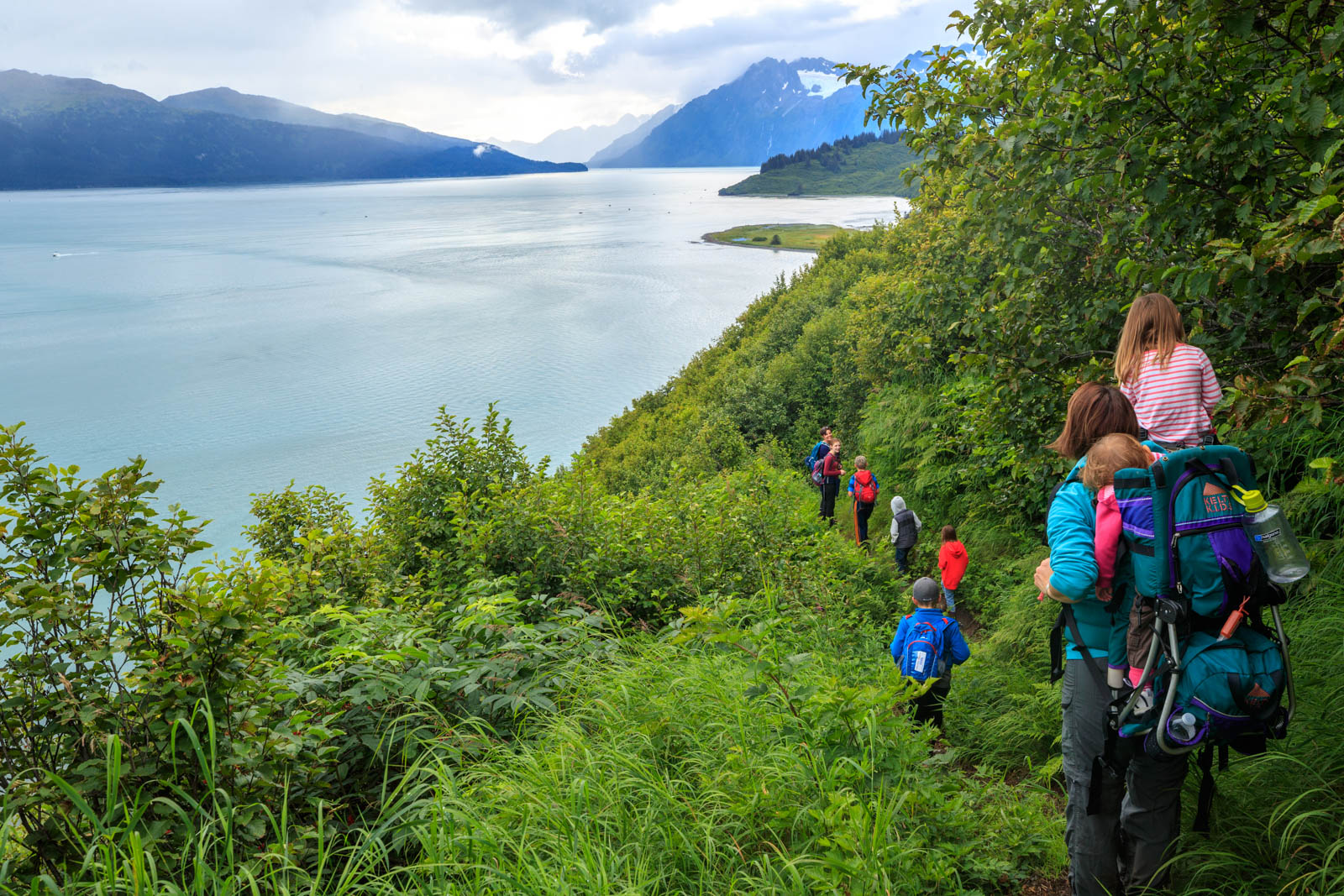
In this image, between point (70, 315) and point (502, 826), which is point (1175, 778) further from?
point (70, 315)

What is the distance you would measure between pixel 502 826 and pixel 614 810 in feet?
1.53

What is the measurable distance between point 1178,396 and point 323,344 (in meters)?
65.4

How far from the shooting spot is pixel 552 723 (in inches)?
150

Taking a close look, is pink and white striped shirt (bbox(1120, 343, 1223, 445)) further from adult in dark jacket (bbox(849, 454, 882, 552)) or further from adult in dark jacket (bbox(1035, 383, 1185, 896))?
adult in dark jacket (bbox(849, 454, 882, 552))

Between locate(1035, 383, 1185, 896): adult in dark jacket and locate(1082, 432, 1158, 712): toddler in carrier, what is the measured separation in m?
0.05

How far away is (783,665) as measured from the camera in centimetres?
416

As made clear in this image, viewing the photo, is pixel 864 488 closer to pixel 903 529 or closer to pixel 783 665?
pixel 903 529

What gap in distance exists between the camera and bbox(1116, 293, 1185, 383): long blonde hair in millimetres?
3977

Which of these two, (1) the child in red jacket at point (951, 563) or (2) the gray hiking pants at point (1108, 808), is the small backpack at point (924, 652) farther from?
(1) the child in red jacket at point (951, 563)

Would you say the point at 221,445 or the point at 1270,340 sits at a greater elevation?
the point at 1270,340

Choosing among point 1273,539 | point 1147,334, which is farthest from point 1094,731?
point 1147,334

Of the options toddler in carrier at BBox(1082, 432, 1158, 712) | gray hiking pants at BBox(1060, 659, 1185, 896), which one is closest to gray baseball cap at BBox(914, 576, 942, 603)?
gray hiking pants at BBox(1060, 659, 1185, 896)

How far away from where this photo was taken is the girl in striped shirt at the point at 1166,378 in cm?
389

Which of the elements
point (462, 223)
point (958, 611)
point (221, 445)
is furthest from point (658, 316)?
point (462, 223)
